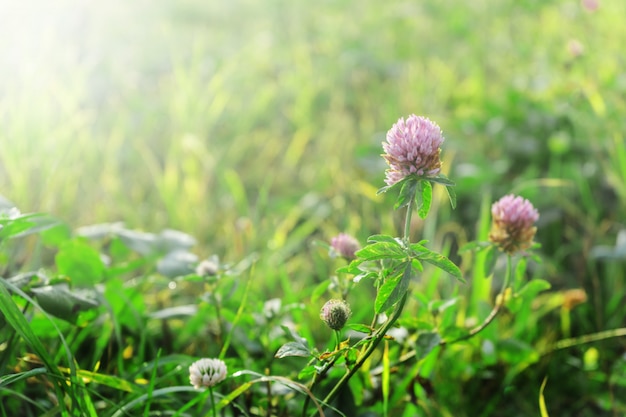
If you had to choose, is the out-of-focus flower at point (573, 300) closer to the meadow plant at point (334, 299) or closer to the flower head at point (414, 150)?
the meadow plant at point (334, 299)

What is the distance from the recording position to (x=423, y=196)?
912 mm

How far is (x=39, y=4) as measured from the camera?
11.5 ft

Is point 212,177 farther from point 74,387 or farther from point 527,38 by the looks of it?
point 527,38

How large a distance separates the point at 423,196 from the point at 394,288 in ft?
0.44

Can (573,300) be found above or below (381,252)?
below

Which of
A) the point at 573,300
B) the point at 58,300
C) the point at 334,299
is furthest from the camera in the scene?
the point at 573,300

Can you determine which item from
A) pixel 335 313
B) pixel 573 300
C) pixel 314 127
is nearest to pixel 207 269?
pixel 335 313

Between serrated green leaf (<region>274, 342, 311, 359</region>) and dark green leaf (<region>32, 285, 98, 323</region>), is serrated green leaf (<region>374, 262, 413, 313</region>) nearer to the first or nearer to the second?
serrated green leaf (<region>274, 342, 311, 359</region>)

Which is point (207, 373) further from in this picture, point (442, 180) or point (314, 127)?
point (314, 127)

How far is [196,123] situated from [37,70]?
0.57 meters

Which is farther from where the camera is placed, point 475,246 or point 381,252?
point 475,246

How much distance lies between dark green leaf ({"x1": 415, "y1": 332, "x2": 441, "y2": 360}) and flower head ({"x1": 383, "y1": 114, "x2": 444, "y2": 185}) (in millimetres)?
332

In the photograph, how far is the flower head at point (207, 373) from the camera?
3.11 ft

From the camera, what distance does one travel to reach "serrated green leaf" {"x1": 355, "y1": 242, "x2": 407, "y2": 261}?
85 centimetres
